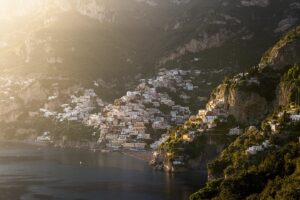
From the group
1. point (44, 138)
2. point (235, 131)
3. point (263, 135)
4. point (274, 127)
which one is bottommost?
point (263, 135)

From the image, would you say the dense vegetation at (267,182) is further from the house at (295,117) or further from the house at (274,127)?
the house at (295,117)

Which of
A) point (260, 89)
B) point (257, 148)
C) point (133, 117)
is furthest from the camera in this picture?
point (133, 117)

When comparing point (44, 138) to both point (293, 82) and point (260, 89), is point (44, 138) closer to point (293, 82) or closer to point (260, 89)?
point (260, 89)

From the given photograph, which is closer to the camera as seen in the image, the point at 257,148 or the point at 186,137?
the point at 257,148

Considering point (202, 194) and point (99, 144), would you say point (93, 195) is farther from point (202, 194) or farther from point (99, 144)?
point (99, 144)

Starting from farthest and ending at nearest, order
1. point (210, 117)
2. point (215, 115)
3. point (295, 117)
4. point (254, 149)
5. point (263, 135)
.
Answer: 1. point (210, 117)
2. point (215, 115)
3. point (263, 135)
4. point (295, 117)
5. point (254, 149)

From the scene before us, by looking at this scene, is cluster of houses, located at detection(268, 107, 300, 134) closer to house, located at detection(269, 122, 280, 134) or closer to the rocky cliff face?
house, located at detection(269, 122, 280, 134)

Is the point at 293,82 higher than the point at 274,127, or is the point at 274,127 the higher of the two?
the point at 293,82

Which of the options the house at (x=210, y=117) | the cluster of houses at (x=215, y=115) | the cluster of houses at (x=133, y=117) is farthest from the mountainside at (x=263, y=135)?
the cluster of houses at (x=133, y=117)

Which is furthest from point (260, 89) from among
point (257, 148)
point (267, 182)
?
point (267, 182)
